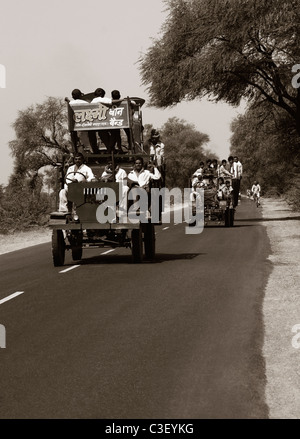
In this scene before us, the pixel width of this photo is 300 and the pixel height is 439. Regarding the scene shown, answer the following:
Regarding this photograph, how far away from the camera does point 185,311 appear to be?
37.0 feet

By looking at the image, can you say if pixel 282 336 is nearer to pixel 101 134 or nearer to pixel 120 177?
pixel 120 177

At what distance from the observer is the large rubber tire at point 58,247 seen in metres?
17.6

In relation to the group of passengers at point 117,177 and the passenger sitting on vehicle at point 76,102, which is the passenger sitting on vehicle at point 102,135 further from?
the group of passengers at point 117,177

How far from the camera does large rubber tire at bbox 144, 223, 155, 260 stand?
18469 millimetres

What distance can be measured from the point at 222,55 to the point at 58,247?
68.4ft

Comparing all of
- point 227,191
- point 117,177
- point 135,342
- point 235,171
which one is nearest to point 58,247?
point 117,177

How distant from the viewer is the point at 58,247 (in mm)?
17750

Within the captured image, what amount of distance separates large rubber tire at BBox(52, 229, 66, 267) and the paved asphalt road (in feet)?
1.86

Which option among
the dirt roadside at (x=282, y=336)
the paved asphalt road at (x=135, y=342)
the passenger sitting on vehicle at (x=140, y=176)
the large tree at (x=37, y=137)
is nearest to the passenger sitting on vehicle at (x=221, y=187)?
the dirt roadside at (x=282, y=336)

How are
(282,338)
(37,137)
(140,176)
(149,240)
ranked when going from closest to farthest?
1. (282,338)
2. (140,176)
3. (149,240)
4. (37,137)

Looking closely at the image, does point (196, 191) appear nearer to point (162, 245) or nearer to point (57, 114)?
point (162, 245)

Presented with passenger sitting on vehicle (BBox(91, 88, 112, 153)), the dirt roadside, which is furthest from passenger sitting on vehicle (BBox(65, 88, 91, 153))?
the dirt roadside

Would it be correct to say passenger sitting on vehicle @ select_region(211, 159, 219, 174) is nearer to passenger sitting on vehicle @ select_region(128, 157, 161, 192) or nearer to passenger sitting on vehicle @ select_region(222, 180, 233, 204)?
passenger sitting on vehicle @ select_region(222, 180, 233, 204)
